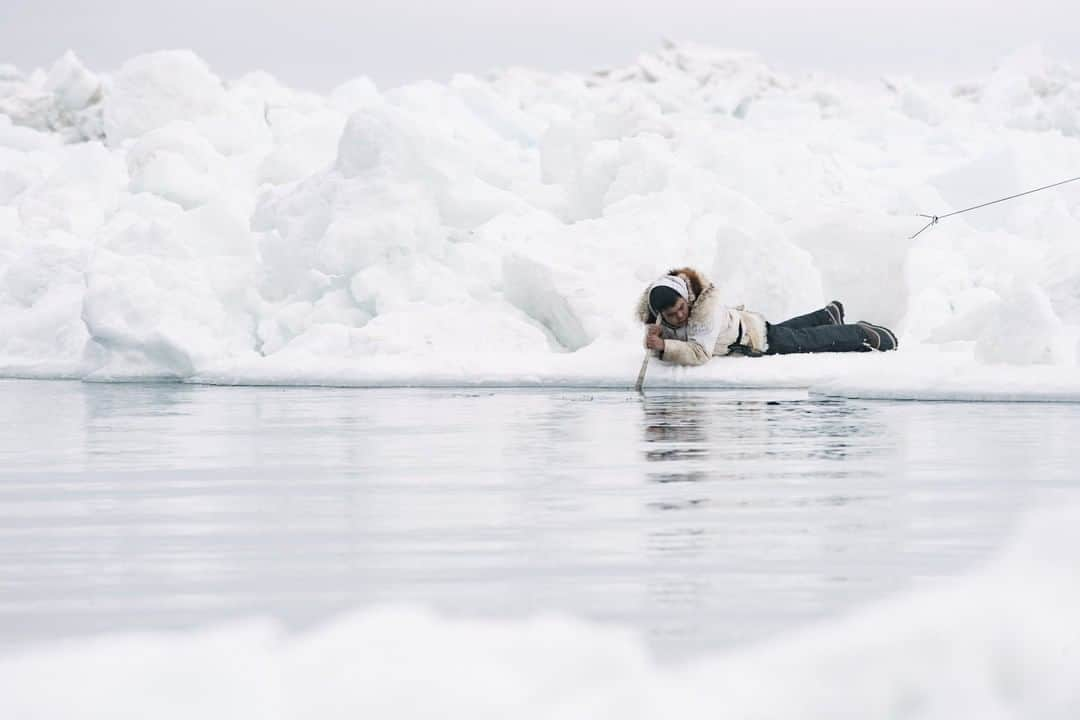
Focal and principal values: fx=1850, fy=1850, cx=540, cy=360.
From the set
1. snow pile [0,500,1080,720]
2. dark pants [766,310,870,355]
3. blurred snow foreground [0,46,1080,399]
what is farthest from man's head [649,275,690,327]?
snow pile [0,500,1080,720]

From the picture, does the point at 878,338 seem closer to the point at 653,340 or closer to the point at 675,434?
the point at 653,340

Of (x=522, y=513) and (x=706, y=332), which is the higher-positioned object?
(x=706, y=332)

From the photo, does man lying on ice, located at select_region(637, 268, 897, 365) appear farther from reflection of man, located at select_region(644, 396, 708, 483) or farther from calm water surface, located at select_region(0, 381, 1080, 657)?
calm water surface, located at select_region(0, 381, 1080, 657)

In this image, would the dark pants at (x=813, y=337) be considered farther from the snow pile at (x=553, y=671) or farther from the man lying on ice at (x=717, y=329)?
the snow pile at (x=553, y=671)

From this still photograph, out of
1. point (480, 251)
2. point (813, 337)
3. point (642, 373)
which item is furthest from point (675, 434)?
point (480, 251)

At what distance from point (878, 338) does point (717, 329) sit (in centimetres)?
143

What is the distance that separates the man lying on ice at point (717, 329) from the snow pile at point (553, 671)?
6602 millimetres

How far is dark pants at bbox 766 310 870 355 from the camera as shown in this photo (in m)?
10.9

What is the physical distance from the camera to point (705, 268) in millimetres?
14055

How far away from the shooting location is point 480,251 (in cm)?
1442

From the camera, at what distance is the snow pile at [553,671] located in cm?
272

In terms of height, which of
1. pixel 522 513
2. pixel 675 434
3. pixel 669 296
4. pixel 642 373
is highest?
pixel 669 296

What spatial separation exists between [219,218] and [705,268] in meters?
4.34

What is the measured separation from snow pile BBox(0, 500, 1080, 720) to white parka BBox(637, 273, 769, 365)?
676cm
